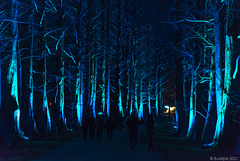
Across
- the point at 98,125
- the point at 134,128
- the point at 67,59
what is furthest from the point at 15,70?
the point at 67,59

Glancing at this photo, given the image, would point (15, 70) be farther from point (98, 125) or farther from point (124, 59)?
point (124, 59)

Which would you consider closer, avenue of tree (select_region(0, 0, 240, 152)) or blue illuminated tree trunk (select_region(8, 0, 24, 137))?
avenue of tree (select_region(0, 0, 240, 152))

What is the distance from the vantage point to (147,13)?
5756cm

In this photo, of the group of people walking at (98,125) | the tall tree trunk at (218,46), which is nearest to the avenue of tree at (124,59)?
the tall tree trunk at (218,46)

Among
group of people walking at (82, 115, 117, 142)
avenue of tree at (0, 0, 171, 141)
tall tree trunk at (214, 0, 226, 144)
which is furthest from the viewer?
avenue of tree at (0, 0, 171, 141)

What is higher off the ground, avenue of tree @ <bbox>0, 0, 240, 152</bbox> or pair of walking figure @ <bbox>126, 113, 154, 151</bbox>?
avenue of tree @ <bbox>0, 0, 240, 152</bbox>

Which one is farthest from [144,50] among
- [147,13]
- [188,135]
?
[188,135]

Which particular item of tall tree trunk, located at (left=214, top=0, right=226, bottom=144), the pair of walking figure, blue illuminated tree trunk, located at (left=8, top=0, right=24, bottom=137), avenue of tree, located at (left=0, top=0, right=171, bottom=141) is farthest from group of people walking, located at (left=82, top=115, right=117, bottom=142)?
tall tree trunk, located at (left=214, top=0, right=226, bottom=144)

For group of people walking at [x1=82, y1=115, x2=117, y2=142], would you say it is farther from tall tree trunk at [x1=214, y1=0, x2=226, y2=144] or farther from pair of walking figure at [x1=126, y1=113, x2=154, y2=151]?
tall tree trunk at [x1=214, y1=0, x2=226, y2=144]

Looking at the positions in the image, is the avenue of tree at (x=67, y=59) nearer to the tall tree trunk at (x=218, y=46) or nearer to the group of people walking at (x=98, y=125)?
the group of people walking at (x=98, y=125)

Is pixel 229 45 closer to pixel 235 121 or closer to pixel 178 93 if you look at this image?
pixel 235 121

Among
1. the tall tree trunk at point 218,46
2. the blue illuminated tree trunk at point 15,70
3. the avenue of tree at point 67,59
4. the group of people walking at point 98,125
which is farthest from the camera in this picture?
the avenue of tree at point 67,59

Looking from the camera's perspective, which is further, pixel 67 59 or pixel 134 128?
pixel 67 59

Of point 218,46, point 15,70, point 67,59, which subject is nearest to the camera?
point 218,46
